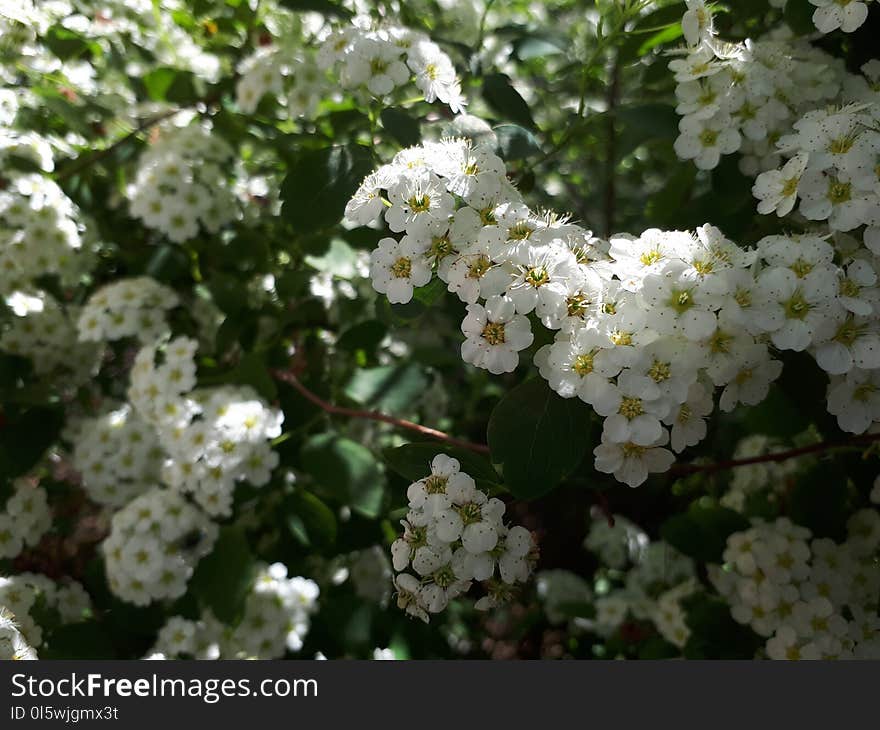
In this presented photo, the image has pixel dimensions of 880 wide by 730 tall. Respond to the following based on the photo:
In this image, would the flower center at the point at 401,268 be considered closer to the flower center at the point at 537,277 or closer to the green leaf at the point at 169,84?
the flower center at the point at 537,277

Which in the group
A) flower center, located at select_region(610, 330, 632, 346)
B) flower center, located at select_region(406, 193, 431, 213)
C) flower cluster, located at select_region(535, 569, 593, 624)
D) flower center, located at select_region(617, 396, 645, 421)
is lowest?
flower cluster, located at select_region(535, 569, 593, 624)

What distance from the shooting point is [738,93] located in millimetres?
1235

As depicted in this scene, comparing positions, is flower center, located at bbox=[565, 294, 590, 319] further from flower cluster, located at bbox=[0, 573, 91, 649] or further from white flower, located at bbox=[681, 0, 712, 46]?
flower cluster, located at bbox=[0, 573, 91, 649]

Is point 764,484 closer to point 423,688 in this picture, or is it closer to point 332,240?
point 423,688

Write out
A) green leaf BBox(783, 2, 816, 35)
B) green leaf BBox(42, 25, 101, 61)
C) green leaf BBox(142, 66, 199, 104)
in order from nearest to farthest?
green leaf BBox(783, 2, 816, 35) → green leaf BBox(42, 25, 101, 61) → green leaf BBox(142, 66, 199, 104)

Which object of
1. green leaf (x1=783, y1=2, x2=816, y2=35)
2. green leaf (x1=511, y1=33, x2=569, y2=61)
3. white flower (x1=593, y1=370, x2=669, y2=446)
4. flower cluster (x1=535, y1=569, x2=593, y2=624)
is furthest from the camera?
flower cluster (x1=535, y1=569, x2=593, y2=624)

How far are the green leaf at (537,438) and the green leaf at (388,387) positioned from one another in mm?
686

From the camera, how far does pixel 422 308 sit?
108 cm

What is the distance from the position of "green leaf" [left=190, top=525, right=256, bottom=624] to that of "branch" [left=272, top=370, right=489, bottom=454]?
29 centimetres

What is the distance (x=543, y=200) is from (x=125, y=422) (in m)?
1.33

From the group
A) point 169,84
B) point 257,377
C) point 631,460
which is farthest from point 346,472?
point 169,84

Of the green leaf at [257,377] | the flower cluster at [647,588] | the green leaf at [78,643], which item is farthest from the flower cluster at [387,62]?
the flower cluster at [647,588]

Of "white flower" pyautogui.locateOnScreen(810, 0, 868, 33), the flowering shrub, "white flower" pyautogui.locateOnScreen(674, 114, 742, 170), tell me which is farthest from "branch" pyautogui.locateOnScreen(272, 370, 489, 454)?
"white flower" pyautogui.locateOnScreen(810, 0, 868, 33)

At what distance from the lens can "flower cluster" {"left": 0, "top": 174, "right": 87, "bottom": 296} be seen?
70.6 inches
